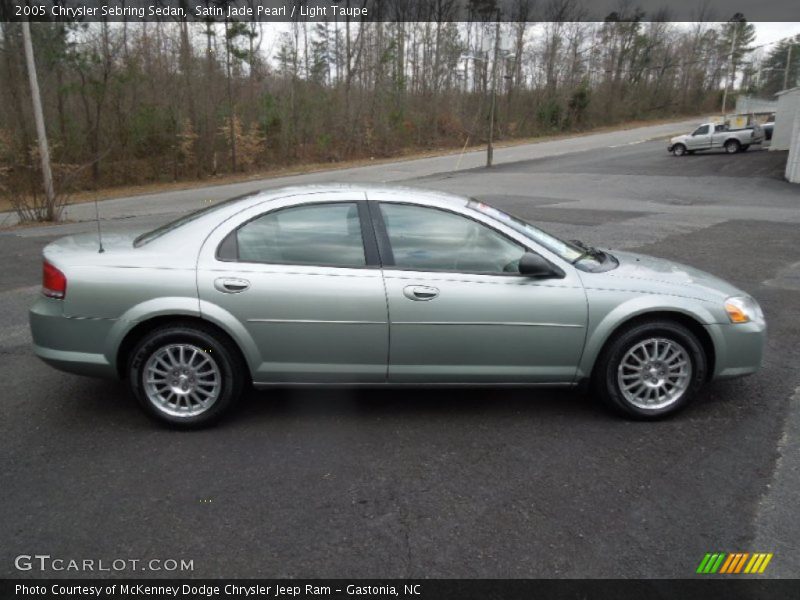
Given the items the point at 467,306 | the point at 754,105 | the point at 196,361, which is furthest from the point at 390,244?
the point at 754,105

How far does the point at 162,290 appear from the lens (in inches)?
154

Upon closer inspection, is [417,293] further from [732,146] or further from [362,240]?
→ [732,146]

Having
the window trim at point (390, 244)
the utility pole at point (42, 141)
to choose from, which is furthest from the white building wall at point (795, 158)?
the utility pole at point (42, 141)

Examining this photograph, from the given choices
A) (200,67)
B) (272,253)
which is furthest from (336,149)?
(272,253)

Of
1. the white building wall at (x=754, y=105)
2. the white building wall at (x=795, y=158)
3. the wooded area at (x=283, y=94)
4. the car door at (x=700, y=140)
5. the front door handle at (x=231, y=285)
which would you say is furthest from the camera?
the white building wall at (x=754, y=105)

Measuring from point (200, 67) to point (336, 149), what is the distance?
360 inches

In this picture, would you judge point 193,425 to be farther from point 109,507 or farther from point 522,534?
point 522,534

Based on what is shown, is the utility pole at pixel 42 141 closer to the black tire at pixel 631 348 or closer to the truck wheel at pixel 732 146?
the black tire at pixel 631 348

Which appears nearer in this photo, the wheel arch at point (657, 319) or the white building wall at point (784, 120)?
the wheel arch at point (657, 319)

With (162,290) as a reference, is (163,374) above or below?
below

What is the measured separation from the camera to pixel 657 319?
418cm

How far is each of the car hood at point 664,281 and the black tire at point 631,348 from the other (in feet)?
0.73

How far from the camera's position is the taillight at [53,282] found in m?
3.96

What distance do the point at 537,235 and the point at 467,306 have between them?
0.87m
